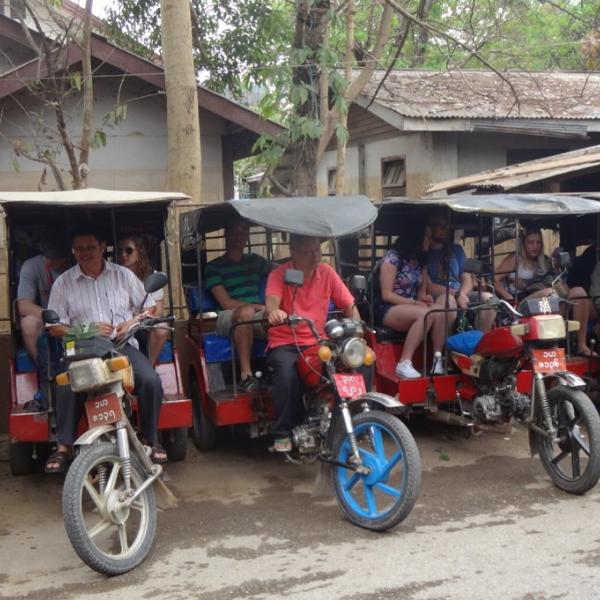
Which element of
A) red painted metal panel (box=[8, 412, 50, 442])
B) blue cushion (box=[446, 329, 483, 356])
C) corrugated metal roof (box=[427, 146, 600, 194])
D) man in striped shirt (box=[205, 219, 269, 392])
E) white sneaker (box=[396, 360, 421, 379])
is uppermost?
corrugated metal roof (box=[427, 146, 600, 194])

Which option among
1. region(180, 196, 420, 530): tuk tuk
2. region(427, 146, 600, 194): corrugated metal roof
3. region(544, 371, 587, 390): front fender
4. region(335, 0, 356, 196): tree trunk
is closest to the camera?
region(180, 196, 420, 530): tuk tuk

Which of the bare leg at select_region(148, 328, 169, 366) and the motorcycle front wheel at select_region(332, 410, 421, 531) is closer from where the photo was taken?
the motorcycle front wheel at select_region(332, 410, 421, 531)

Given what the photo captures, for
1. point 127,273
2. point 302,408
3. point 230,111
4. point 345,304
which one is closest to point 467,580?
point 302,408

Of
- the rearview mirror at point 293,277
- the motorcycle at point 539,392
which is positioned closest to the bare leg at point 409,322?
the motorcycle at point 539,392

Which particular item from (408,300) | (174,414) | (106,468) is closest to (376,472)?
(106,468)

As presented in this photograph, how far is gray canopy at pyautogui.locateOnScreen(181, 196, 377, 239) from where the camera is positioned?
498cm

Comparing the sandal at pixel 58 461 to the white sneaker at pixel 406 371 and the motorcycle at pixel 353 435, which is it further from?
the white sneaker at pixel 406 371

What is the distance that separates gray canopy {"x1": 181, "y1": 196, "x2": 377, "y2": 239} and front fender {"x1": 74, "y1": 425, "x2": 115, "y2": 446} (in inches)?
61.4

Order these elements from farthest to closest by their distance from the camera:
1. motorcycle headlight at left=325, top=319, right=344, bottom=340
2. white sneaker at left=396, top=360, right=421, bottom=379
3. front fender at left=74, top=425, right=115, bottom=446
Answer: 1. white sneaker at left=396, top=360, right=421, bottom=379
2. motorcycle headlight at left=325, top=319, right=344, bottom=340
3. front fender at left=74, top=425, right=115, bottom=446

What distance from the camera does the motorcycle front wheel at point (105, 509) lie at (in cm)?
394

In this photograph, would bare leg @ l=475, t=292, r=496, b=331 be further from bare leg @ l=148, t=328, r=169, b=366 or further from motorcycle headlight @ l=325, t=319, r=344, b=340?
bare leg @ l=148, t=328, r=169, b=366

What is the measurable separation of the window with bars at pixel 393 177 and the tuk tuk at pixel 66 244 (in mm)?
8212

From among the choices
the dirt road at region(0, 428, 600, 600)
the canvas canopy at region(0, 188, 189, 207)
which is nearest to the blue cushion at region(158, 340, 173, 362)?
the dirt road at region(0, 428, 600, 600)

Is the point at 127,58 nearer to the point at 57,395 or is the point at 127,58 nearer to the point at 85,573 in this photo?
the point at 57,395
